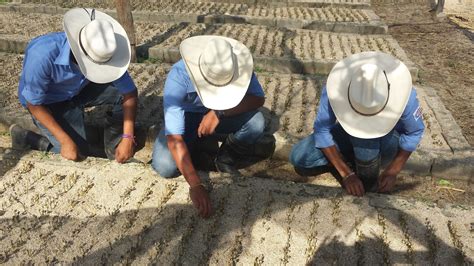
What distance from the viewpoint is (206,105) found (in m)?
2.33

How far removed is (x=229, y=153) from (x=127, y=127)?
0.84 m

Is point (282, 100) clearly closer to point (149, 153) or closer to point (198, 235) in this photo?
point (149, 153)

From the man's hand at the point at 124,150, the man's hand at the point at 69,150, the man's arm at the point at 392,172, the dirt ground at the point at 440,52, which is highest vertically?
the man's hand at the point at 69,150

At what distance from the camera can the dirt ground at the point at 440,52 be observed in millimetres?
4465

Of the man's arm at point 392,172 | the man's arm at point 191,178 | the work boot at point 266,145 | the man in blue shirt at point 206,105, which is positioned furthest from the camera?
the work boot at point 266,145

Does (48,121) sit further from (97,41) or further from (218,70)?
(218,70)

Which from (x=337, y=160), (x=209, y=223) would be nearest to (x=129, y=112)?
(x=209, y=223)

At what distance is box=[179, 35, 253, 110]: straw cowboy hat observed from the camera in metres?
2.25

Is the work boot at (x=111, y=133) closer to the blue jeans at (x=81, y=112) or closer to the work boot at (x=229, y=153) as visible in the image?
the blue jeans at (x=81, y=112)

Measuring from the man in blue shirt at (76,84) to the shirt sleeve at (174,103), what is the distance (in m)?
0.43

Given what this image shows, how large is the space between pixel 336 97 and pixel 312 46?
360 centimetres

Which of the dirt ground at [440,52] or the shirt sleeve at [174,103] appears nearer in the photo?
the shirt sleeve at [174,103]

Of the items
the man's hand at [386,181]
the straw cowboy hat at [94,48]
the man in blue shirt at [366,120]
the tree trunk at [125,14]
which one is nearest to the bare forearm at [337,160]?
the man in blue shirt at [366,120]

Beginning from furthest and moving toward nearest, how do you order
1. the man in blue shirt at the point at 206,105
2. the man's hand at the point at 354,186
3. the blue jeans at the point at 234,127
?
the blue jeans at the point at 234,127, the man's hand at the point at 354,186, the man in blue shirt at the point at 206,105
